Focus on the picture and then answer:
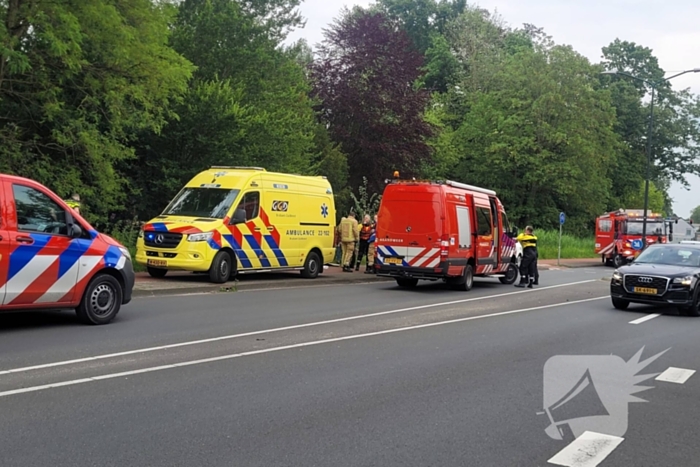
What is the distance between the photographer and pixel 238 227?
57.4 ft

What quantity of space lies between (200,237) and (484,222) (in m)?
7.79

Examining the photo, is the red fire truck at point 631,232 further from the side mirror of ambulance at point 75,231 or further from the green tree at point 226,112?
the side mirror of ambulance at point 75,231

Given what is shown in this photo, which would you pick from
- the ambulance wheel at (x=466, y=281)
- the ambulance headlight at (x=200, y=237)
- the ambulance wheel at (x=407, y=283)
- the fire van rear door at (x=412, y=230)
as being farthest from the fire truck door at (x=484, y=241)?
the ambulance headlight at (x=200, y=237)

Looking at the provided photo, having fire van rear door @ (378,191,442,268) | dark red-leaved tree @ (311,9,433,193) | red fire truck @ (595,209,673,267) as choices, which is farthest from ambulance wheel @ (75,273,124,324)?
red fire truck @ (595,209,673,267)

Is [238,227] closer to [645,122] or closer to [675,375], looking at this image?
[675,375]

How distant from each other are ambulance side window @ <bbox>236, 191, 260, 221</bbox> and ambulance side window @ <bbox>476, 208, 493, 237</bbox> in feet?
19.1

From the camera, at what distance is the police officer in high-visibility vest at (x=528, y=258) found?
20594 millimetres

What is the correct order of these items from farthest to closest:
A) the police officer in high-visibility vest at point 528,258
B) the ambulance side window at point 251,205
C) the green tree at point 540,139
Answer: the green tree at point 540,139 < the police officer in high-visibility vest at point 528,258 < the ambulance side window at point 251,205

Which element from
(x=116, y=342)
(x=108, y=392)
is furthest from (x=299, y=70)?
(x=108, y=392)

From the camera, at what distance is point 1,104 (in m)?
18.9

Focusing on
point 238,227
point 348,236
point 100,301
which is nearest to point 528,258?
point 348,236

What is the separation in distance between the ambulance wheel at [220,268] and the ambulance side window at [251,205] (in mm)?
1154

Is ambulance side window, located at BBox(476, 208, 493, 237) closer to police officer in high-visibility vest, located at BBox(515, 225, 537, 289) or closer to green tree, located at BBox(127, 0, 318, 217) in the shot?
police officer in high-visibility vest, located at BBox(515, 225, 537, 289)

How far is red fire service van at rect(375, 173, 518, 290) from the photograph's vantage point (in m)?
17.9
